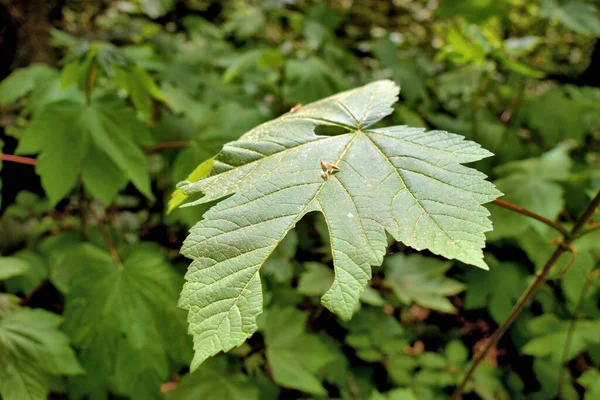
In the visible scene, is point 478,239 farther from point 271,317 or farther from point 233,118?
point 233,118

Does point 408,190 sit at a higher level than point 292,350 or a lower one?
higher

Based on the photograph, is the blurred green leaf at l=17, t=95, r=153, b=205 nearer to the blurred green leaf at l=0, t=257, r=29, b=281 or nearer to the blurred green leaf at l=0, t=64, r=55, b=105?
the blurred green leaf at l=0, t=257, r=29, b=281

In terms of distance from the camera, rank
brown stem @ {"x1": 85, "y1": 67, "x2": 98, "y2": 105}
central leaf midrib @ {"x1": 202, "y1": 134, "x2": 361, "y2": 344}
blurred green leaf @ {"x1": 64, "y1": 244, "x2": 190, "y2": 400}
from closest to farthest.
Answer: central leaf midrib @ {"x1": 202, "y1": 134, "x2": 361, "y2": 344}
blurred green leaf @ {"x1": 64, "y1": 244, "x2": 190, "y2": 400}
brown stem @ {"x1": 85, "y1": 67, "x2": 98, "y2": 105}

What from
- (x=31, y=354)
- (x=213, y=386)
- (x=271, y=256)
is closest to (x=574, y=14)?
(x=271, y=256)

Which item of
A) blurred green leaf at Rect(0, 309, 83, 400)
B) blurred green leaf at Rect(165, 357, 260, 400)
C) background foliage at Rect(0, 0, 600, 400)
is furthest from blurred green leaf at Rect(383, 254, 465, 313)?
blurred green leaf at Rect(0, 309, 83, 400)

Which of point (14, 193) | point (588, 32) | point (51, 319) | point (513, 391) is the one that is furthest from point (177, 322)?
point (588, 32)

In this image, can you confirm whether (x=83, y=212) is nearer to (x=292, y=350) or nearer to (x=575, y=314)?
(x=292, y=350)

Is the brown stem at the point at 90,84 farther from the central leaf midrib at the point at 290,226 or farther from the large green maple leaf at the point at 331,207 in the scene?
the central leaf midrib at the point at 290,226
